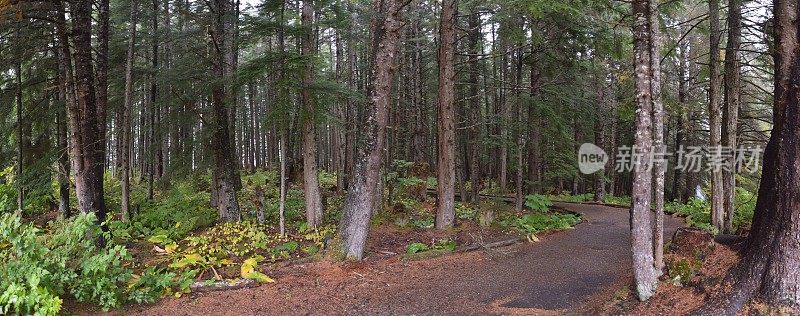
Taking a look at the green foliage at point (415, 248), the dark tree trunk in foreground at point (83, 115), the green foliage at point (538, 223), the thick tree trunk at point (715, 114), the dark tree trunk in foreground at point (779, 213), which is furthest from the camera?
the green foliage at point (538, 223)

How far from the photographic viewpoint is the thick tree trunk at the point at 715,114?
30.7 feet

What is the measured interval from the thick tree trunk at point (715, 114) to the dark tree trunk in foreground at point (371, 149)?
672 cm

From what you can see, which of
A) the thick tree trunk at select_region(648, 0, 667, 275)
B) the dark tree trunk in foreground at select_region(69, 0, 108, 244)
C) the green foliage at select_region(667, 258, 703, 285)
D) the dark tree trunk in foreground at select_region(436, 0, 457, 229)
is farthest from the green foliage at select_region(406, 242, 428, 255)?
the dark tree trunk in foreground at select_region(69, 0, 108, 244)

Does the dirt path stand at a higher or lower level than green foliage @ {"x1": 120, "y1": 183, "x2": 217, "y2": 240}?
lower

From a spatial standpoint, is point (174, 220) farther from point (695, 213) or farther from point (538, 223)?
point (695, 213)

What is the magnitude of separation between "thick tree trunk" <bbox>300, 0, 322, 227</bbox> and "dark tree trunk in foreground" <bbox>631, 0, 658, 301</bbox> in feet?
19.7

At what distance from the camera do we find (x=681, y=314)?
5.27 m

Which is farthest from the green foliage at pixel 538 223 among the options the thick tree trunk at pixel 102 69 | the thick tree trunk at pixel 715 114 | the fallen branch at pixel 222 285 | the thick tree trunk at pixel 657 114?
the thick tree trunk at pixel 102 69

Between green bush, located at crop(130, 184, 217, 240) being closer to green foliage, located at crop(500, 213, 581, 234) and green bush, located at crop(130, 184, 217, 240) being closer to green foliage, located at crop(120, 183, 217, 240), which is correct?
green foliage, located at crop(120, 183, 217, 240)

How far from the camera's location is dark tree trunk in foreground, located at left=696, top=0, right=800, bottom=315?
4.93 meters

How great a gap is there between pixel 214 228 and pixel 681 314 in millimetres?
8743

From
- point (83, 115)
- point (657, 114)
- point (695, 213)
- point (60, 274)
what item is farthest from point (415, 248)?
point (695, 213)

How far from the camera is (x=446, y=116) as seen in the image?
1081cm

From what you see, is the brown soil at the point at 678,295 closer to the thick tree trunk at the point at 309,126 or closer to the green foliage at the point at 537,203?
the thick tree trunk at the point at 309,126
